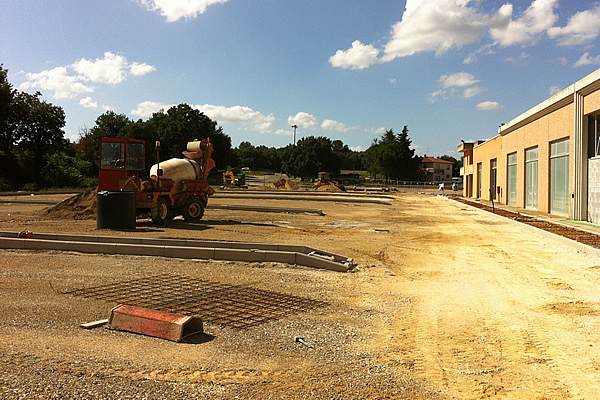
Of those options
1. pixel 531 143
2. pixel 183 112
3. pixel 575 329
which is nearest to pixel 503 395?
pixel 575 329

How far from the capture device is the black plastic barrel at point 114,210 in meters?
15.5

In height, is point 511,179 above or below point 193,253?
above

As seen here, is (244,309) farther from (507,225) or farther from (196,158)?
(507,225)

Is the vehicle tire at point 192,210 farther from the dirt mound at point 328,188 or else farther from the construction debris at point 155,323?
the dirt mound at point 328,188

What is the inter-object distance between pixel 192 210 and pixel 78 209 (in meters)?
5.86

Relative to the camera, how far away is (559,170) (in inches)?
973

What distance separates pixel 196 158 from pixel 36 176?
1697 inches

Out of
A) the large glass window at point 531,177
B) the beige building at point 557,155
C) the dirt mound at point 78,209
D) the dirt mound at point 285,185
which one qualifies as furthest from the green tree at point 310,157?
the dirt mound at point 78,209

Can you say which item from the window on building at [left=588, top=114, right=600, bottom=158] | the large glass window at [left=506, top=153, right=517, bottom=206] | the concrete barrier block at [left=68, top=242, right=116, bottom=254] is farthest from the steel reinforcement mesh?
the large glass window at [left=506, top=153, right=517, bottom=206]

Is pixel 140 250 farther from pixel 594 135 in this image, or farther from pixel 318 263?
pixel 594 135

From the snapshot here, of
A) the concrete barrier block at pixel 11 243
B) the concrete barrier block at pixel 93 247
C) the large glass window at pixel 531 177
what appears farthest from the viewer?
the large glass window at pixel 531 177

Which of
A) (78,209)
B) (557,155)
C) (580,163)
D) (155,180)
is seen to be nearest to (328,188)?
(557,155)

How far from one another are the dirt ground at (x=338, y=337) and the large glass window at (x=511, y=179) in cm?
2431

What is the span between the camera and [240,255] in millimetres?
10758
